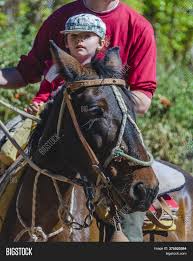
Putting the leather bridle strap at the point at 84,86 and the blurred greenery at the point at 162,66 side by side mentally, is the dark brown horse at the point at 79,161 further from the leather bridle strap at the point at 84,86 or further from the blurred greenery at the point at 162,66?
the blurred greenery at the point at 162,66

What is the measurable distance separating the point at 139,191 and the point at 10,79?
1443 millimetres

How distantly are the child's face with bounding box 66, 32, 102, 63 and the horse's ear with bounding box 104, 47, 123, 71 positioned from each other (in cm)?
24

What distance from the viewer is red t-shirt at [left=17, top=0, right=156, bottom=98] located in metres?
5.20

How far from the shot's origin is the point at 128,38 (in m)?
5.26

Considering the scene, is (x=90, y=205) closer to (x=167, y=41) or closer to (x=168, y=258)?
(x=168, y=258)

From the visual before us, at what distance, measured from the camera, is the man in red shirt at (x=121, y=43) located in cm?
519

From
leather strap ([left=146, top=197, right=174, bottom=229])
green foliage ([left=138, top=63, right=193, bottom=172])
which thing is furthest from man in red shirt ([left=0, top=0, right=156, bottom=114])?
green foliage ([left=138, top=63, right=193, bottom=172])

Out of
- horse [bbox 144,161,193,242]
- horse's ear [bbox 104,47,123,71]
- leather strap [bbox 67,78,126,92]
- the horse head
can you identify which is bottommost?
horse [bbox 144,161,193,242]

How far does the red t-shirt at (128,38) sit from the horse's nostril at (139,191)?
0.96 m

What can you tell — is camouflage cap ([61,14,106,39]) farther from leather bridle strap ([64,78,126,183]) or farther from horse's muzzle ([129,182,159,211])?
horse's muzzle ([129,182,159,211])

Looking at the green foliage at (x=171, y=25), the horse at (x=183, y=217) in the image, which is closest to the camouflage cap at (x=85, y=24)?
the horse at (x=183, y=217)

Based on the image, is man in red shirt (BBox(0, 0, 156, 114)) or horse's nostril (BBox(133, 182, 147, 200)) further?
man in red shirt (BBox(0, 0, 156, 114))

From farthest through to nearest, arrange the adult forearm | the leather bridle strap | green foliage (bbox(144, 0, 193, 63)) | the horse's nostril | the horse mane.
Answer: green foliage (bbox(144, 0, 193, 63))
the adult forearm
the horse mane
the leather bridle strap
the horse's nostril

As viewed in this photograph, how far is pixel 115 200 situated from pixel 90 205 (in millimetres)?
229
